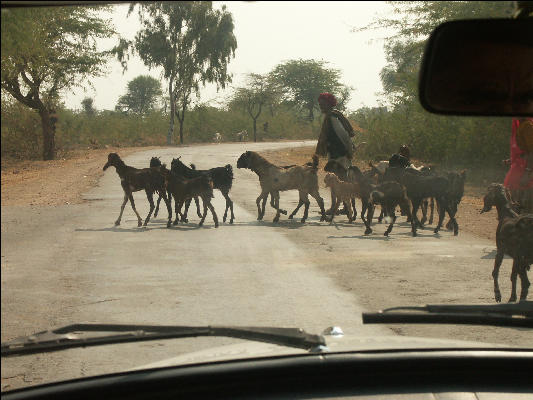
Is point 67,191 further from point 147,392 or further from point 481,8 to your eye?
point 481,8

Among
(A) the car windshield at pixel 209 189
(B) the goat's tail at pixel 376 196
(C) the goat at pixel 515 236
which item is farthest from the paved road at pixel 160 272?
(C) the goat at pixel 515 236

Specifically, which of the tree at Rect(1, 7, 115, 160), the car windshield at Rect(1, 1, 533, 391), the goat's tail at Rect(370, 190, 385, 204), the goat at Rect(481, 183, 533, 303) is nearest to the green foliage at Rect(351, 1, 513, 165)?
the car windshield at Rect(1, 1, 533, 391)

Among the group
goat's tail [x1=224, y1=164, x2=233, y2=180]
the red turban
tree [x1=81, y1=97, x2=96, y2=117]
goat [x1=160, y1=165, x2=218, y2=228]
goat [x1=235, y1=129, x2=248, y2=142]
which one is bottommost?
goat [x1=160, y1=165, x2=218, y2=228]

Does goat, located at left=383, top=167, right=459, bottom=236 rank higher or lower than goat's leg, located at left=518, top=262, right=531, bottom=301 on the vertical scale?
higher

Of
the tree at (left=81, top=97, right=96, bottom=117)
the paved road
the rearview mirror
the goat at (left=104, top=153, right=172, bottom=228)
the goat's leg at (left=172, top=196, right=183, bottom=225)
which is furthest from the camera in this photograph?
the goat's leg at (left=172, top=196, right=183, bottom=225)

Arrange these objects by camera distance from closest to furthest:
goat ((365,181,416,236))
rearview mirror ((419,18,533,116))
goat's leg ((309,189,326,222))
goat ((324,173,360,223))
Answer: rearview mirror ((419,18,533,116)) < goat ((365,181,416,236)) < goat's leg ((309,189,326,222)) < goat ((324,173,360,223))

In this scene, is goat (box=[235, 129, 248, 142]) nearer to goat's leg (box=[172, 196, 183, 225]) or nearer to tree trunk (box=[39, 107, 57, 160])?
goat's leg (box=[172, 196, 183, 225])

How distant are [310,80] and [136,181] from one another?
3.94 ft

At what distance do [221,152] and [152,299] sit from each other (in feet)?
3.49

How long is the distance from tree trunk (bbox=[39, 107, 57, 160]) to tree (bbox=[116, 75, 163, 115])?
0.22 metres

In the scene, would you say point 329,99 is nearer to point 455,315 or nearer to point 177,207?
point 455,315

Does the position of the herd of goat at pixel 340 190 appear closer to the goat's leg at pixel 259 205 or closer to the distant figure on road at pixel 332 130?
the goat's leg at pixel 259 205

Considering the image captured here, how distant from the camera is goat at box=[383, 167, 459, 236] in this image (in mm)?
4152

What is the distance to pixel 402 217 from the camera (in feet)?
15.1
